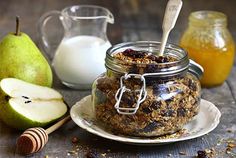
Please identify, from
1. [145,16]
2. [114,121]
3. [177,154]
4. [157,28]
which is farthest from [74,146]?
[145,16]

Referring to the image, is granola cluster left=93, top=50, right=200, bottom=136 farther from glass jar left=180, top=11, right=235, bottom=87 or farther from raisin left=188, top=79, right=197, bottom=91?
glass jar left=180, top=11, right=235, bottom=87

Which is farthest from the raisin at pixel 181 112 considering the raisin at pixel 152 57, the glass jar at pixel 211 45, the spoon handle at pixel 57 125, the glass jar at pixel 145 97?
the glass jar at pixel 211 45

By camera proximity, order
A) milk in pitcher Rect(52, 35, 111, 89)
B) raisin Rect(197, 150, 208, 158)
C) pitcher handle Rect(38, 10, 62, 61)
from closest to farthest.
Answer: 1. raisin Rect(197, 150, 208, 158)
2. milk in pitcher Rect(52, 35, 111, 89)
3. pitcher handle Rect(38, 10, 62, 61)

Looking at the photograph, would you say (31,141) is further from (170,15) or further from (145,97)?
(170,15)

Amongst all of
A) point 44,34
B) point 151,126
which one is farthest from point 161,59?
point 44,34

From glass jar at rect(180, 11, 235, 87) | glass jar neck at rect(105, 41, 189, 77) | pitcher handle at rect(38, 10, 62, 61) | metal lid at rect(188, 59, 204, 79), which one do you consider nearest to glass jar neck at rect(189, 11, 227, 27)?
glass jar at rect(180, 11, 235, 87)

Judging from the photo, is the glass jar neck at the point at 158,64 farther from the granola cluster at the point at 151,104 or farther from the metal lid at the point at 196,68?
the metal lid at the point at 196,68
